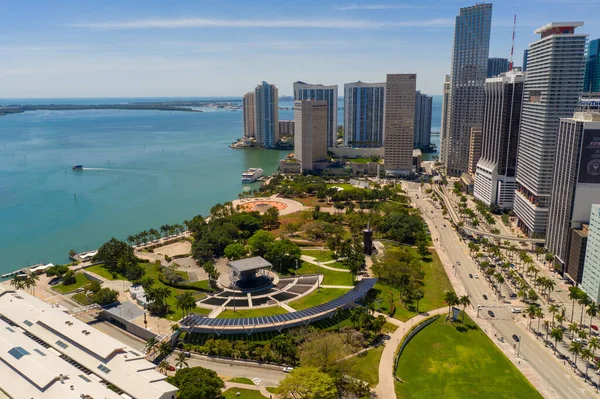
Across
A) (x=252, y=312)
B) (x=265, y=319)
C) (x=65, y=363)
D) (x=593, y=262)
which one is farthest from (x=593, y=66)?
(x=65, y=363)

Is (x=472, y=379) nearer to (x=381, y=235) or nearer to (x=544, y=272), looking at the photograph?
(x=544, y=272)

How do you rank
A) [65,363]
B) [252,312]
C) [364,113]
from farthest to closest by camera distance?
[364,113]
[252,312]
[65,363]

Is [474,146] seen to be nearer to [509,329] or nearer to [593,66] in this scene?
[593,66]

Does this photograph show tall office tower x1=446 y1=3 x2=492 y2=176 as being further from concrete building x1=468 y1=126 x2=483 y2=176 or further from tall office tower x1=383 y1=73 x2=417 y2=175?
tall office tower x1=383 y1=73 x2=417 y2=175

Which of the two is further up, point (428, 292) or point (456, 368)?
point (428, 292)

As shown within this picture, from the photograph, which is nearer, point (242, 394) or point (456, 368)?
point (242, 394)

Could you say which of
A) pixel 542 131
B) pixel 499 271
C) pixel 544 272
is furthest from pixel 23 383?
pixel 542 131

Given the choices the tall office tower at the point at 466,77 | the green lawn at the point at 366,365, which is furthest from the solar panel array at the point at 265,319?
the tall office tower at the point at 466,77
